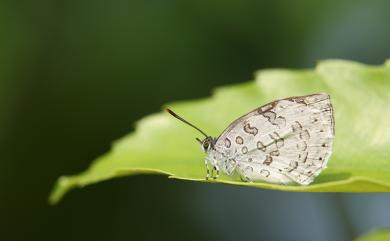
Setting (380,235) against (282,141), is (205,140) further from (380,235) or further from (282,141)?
(380,235)

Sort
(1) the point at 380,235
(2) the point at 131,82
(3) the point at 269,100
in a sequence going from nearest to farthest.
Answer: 1. (1) the point at 380,235
2. (3) the point at 269,100
3. (2) the point at 131,82

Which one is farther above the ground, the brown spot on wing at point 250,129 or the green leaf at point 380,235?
the brown spot on wing at point 250,129

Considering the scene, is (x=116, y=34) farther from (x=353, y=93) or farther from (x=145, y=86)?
Answer: (x=353, y=93)

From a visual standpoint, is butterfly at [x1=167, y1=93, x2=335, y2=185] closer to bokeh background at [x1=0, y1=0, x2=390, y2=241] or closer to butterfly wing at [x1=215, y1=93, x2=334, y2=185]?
butterfly wing at [x1=215, y1=93, x2=334, y2=185]

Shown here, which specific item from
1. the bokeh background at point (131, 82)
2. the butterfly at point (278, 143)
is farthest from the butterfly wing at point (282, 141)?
the bokeh background at point (131, 82)

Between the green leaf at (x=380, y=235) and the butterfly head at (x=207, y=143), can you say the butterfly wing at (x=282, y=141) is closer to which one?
the butterfly head at (x=207, y=143)

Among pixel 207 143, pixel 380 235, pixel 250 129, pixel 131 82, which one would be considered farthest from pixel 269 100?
pixel 131 82
